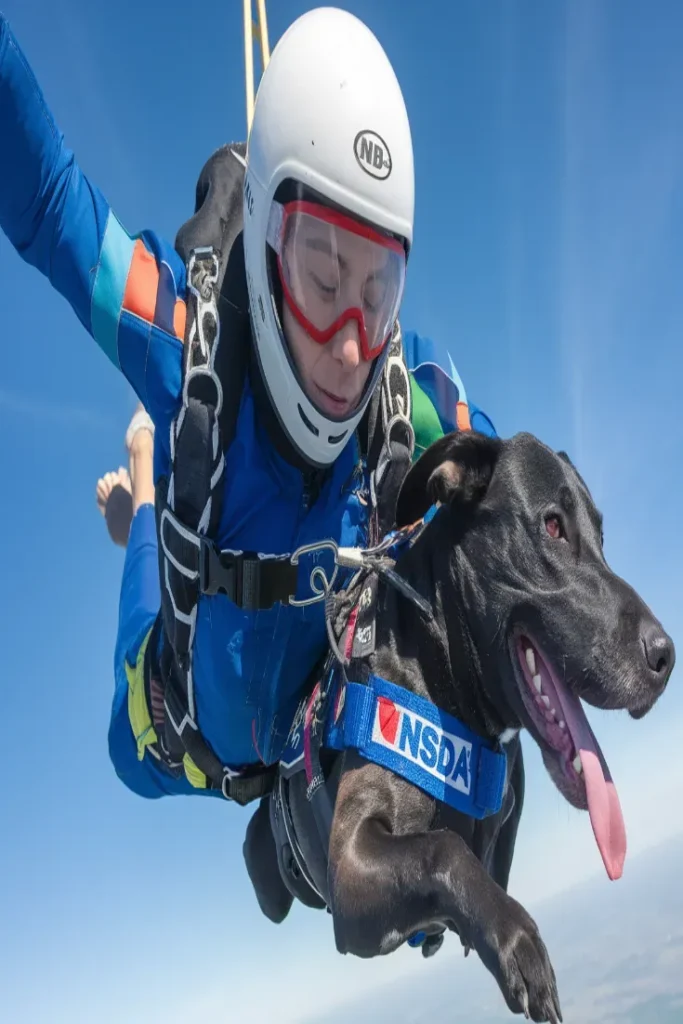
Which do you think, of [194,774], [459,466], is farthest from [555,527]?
[194,774]

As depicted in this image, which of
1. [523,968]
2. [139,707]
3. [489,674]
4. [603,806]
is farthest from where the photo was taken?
[139,707]

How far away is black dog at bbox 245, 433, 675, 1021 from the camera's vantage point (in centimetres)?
219

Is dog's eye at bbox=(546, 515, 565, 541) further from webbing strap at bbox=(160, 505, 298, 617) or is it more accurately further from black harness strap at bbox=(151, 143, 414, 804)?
webbing strap at bbox=(160, 505, 298, 617)

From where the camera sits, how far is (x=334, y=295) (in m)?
3.05

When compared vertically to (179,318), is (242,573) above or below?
below

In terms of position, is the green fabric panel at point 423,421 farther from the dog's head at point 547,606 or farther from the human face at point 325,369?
the dog's head at point 547,606

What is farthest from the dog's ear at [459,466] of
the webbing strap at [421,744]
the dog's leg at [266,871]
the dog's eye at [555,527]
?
the dog's leg at [266,871]

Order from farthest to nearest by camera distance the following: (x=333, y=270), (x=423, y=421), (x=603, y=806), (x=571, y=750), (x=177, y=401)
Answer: (x=423, y=421)
(x=177, y=401)
(x=333, y=270)
(x=571, y=750)
(x=603, y=806)

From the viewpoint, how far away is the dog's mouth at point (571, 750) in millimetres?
2375

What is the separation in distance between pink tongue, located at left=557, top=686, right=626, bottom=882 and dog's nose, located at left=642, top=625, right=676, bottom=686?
0.27 metres

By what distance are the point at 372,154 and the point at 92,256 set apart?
1138 mm

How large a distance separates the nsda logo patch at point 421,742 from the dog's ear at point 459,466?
703 mm

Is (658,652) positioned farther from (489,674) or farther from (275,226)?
(275,226)

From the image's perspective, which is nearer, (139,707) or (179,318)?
(179,318)
